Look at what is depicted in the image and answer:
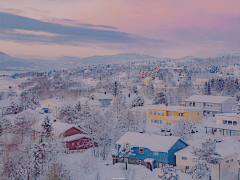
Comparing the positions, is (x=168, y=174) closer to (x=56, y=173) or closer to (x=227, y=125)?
(x=56, y=173)

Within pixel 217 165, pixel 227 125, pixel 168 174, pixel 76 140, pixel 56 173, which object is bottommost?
pixel 76 140

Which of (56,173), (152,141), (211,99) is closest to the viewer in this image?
(56,173)

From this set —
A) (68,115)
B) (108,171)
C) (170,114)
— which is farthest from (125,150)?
(68,115)

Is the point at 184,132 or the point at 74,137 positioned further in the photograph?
the point at 74,137

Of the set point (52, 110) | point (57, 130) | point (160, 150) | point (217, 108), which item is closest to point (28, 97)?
point (52, 110)

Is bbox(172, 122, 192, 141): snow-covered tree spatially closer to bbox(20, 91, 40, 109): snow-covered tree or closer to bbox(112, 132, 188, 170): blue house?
bbox(112, 132, 188, 170): blue house

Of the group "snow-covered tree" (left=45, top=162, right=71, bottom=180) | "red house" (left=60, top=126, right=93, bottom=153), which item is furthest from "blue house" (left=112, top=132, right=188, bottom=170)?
"snow-covered tree" (left=45, top=162, right=71, bottom=180)

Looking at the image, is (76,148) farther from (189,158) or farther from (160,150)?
(189,158)
